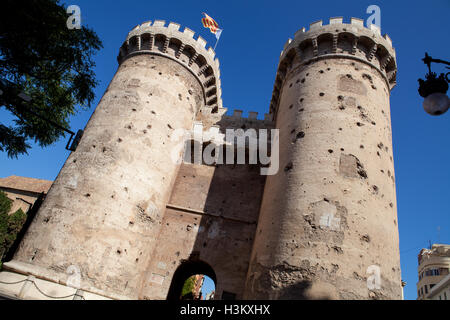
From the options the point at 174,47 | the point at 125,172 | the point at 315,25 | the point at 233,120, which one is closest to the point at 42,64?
the point at 125,172

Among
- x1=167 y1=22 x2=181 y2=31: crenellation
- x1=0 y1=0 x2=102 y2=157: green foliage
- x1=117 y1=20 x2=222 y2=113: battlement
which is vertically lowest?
x1=0 y1=0 x2=102 y2=157: green foliage

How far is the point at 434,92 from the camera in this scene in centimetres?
408

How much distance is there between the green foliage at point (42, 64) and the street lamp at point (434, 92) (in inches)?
293

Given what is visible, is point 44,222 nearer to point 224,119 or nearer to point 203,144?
point 203,144

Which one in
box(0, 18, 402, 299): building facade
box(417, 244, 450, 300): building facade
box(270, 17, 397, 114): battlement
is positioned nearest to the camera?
box(0, 18, 402, 299): building facade

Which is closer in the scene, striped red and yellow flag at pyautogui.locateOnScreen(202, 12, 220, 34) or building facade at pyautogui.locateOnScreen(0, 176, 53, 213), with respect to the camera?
striped red and yellow flag at pyautogui.locateOnScreen(202, 12, 220, 34)

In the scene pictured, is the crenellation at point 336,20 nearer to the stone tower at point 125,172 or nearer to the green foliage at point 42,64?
the stone tower at point 125,172

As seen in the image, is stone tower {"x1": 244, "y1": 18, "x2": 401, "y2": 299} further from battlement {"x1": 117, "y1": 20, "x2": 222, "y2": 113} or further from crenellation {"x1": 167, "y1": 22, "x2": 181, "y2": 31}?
crenellation {"x1": 167, "y1": 22, "x2": 181, "y2": 31}

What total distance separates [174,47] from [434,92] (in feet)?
42.0

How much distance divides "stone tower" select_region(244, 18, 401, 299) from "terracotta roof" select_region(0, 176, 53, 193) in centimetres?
2500

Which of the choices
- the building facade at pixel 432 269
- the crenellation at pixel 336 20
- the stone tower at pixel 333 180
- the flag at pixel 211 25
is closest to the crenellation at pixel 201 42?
the flag at pixel 211 25

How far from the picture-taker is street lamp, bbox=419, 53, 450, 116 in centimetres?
397

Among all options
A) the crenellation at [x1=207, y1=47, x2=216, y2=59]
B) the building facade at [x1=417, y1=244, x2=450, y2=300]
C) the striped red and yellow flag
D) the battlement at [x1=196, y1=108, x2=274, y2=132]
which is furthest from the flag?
the building facade at [x1=417, y1=244, x2=450, y2=300]

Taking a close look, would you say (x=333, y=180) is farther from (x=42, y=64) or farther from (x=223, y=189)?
(x=42, y=64)
